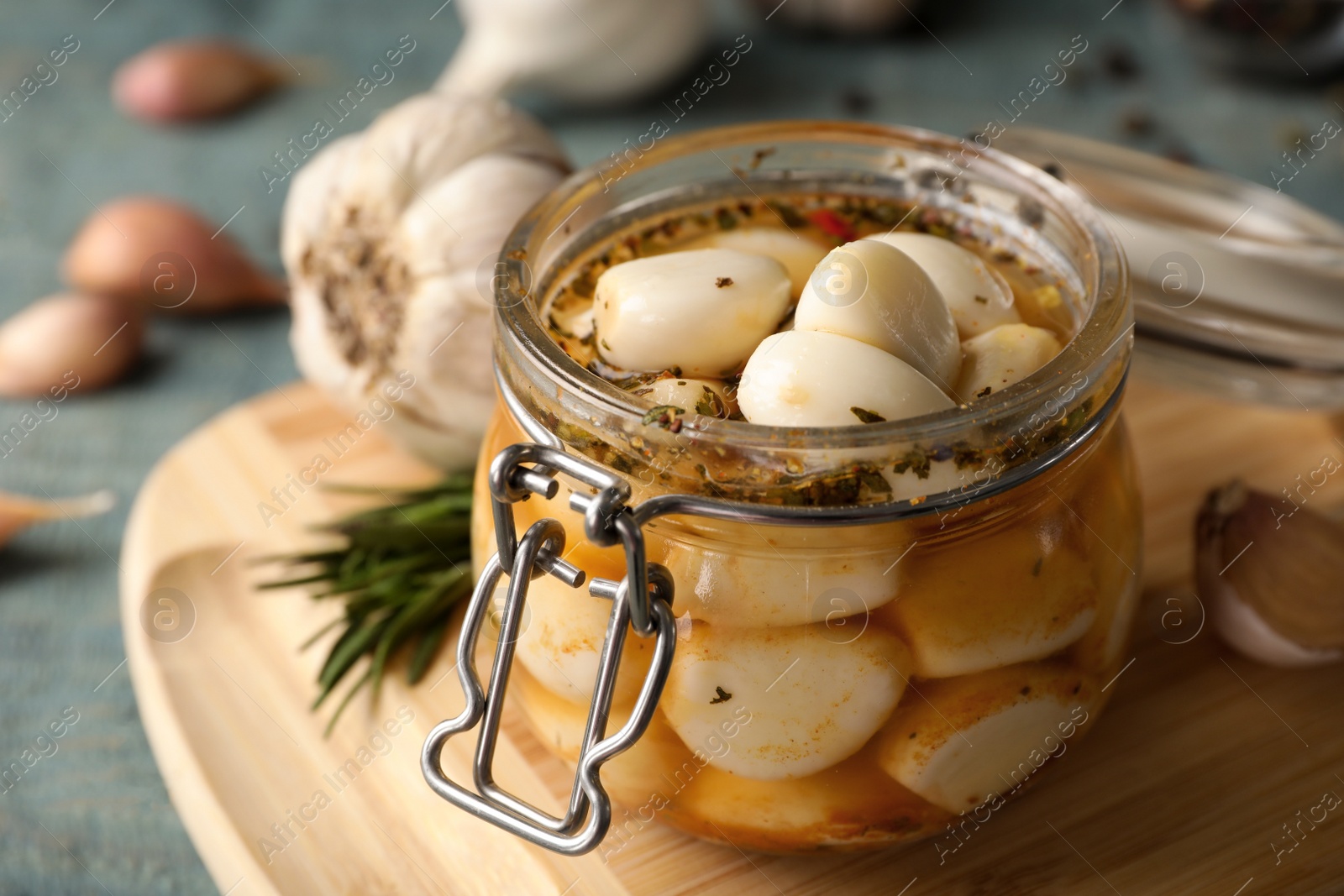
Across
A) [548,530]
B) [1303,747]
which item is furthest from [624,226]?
[1303,747]

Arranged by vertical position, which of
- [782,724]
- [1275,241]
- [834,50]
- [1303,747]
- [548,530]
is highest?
[548,530]

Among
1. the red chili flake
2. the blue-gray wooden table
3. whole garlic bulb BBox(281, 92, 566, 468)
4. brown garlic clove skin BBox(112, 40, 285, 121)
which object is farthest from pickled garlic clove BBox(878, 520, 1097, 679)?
brown garlic clove skin BBox(112, 40, 285, 121)

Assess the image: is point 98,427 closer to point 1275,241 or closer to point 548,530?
point 548,530

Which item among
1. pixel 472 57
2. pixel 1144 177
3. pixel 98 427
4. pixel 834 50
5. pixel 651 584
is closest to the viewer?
pixel 651 584

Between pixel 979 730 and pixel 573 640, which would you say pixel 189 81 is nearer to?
pixel 573 640

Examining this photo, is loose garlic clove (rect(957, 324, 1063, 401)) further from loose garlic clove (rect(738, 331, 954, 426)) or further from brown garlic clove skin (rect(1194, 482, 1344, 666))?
brown garlic clove skin (rect(1194, 482, 1344, 666))
